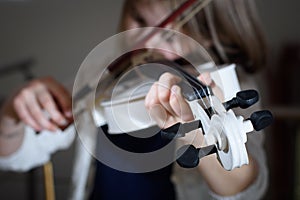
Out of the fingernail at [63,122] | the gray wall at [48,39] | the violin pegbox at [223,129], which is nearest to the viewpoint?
the violin pegbox at [223,129]

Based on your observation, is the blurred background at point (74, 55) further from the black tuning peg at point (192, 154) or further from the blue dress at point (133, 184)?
the black tuning peg at point (192, 154)

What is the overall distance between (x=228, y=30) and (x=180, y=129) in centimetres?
25

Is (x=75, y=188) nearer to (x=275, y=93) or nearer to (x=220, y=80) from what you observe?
(x=220, y=80)

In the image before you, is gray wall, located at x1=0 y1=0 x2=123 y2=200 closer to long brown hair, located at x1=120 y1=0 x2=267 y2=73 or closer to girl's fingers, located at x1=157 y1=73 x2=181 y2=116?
long brown hair, located at x1=120 y1=0 x2=267 y2=73

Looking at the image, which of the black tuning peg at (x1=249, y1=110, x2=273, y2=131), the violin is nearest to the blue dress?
the violin

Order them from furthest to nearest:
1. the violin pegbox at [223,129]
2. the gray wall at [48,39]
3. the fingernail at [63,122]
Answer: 1. the gray wall at [48,39]
2. the fingernail at [63,122]
3. the violin pegbox at [223,129]

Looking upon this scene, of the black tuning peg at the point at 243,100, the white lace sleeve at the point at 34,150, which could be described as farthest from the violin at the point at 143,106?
the white lace sleeve at the point at 34,150

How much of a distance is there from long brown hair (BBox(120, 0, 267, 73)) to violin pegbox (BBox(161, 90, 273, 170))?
167mm

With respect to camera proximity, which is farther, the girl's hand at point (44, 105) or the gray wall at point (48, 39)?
the gray wall at point (48, 39)

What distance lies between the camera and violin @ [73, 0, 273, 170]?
171mm

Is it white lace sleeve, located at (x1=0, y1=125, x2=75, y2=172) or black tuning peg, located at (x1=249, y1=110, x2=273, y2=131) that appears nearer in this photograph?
black tuning peg, located at (x1=249, y1=110, x2=273, y2=131)

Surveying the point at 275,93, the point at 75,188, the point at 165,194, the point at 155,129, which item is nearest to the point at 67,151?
the point at 75,188

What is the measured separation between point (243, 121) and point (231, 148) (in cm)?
1

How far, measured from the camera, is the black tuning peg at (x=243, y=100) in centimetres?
18
